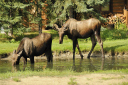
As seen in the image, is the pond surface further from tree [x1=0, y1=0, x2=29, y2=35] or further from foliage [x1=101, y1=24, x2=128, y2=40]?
foliage [x1=101, y1=24, x2=128, y2=40]

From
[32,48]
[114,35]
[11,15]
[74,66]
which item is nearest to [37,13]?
[11,15]

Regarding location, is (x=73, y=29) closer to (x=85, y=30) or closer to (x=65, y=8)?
(x=85, y=30)

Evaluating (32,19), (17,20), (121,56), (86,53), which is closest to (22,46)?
(86,53)

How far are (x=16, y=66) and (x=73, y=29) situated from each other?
17.4 feet

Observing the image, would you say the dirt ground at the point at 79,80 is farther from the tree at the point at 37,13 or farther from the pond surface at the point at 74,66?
the tree at the point at 37,13

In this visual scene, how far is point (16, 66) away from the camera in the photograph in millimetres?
13633

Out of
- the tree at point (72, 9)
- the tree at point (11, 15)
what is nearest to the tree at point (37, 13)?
the tree at point (72, 9)

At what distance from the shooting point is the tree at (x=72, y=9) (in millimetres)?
23578

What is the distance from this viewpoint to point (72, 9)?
82.5 feet

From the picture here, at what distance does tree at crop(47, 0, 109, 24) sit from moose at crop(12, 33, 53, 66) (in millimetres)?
9160

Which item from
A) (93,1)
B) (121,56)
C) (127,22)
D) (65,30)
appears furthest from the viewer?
(127,22)

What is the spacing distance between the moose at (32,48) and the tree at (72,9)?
9160 millimetres

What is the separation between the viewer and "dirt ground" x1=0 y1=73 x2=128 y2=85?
852cm

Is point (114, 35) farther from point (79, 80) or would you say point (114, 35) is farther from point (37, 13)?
point (79, 80)
